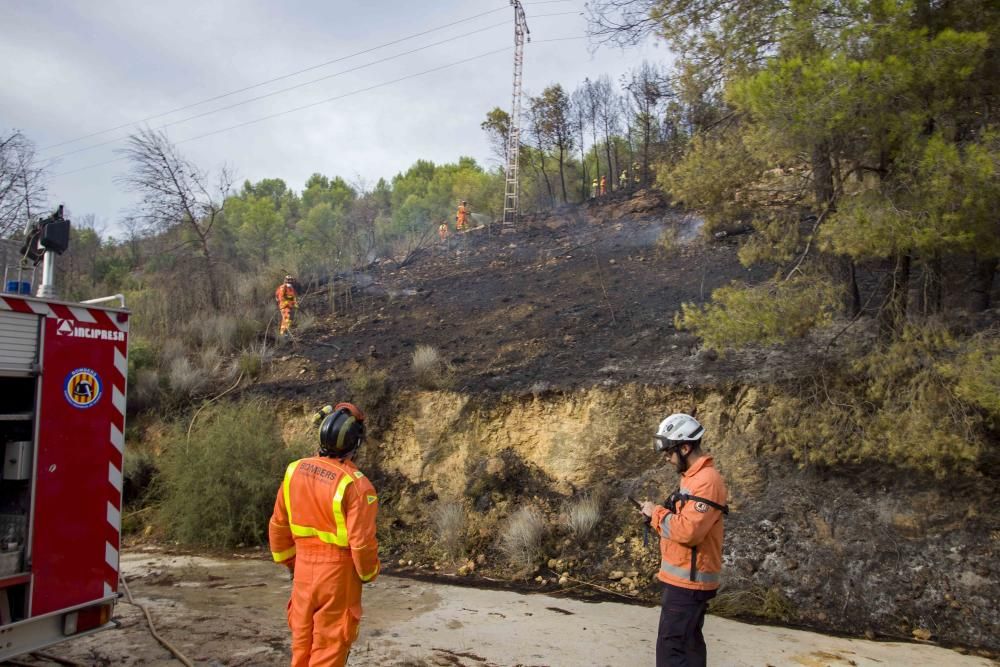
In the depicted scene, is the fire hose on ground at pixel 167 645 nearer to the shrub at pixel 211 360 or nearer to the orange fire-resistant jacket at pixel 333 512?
the orange fire-resistant jacket at pixel 333 512

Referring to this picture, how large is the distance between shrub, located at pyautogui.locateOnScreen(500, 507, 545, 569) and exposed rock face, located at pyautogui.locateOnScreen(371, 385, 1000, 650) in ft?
0.83

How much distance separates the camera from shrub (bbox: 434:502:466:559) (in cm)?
920

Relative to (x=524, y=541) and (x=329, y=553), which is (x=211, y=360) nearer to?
(x=524, y=541)

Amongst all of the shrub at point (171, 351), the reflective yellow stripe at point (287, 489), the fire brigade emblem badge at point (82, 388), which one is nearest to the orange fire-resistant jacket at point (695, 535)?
the reflective yellow stripe at point (287, 489)

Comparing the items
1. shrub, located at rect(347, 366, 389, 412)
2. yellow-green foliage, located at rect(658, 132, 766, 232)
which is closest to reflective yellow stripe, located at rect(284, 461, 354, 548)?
yellow-green foliage, located at rect(658, 132, 766, 232)

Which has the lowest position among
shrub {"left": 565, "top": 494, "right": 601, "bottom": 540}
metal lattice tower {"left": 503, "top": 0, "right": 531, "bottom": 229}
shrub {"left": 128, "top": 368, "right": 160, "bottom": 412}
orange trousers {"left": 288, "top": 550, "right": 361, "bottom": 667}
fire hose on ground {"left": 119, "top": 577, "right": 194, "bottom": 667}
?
fire hose on ground {"left": 119, "top": 577, "right": 194, "bottom": 667}

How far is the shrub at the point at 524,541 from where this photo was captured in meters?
8.57

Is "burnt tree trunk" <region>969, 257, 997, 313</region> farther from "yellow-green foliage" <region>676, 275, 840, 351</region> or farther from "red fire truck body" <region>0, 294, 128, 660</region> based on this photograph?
"red fire truck body" <region>0, 294, 128, 660</region>

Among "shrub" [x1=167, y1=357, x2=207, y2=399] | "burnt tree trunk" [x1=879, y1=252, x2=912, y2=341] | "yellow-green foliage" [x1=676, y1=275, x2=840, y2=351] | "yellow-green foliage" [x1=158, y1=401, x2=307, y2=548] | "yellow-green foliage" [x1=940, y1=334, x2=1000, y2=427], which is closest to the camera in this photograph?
"yellow-green foliage" [x1=940, y1=334, x2=1000, y2=427]

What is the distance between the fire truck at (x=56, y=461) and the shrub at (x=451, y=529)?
197 inches

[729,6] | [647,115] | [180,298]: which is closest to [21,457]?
[729,6]

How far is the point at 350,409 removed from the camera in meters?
4.05

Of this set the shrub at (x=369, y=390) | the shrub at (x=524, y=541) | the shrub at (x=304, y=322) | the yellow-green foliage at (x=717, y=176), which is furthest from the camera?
the shrub at (x=304, y=322)

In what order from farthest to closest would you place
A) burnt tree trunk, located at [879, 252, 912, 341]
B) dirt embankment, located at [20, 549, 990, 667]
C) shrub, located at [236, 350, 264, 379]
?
shrub, located at [236, 350, 264, 379], burnt tree trunk, located at [879, 252, 912, 341], dirt embankment, located at [20, 549, 990, 667]
